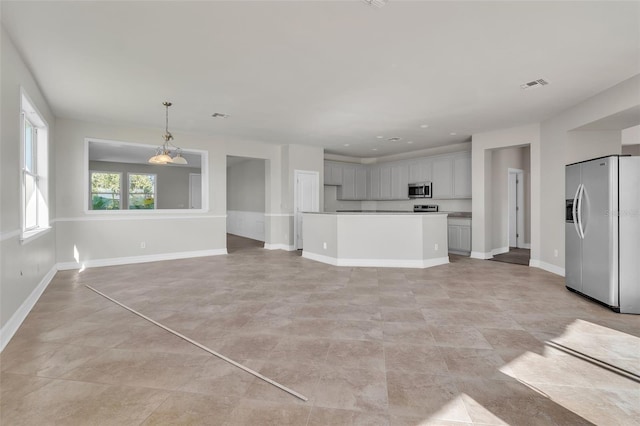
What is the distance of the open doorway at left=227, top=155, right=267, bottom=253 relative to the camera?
31.3 feet

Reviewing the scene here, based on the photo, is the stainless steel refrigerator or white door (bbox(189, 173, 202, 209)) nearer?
the stainless steel refrigerator

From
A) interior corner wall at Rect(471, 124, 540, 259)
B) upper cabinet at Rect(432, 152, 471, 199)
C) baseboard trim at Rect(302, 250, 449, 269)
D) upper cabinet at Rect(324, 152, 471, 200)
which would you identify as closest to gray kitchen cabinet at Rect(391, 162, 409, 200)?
upper cabinet at Rect(324, 152, 471, 200)

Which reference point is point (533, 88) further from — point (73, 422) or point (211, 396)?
point (73, 422)

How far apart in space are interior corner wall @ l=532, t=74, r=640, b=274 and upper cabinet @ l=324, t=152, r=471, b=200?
2.01 metres

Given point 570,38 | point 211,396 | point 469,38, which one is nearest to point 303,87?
point 469,38

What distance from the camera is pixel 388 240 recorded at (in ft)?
18.9

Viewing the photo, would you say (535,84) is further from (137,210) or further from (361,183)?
(137,210)

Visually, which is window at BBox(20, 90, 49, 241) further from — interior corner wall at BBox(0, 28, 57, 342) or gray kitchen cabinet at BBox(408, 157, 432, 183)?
gray kitchen cabinet at BBox(408, 157, 432, 183)

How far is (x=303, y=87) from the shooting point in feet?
13.4

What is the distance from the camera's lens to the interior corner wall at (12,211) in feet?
8.80

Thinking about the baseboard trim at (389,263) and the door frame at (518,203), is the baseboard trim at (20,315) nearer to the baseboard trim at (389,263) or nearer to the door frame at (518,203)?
the baseboard trim at (389,263)

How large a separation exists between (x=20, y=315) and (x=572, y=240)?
637 centimetres

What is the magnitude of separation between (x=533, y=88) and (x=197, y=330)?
4.85 metres

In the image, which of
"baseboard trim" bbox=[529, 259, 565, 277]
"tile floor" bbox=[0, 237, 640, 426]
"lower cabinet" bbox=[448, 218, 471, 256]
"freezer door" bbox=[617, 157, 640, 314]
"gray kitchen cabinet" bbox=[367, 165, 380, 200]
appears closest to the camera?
"tile floor" bbox=[0, 237, 640, 426]
